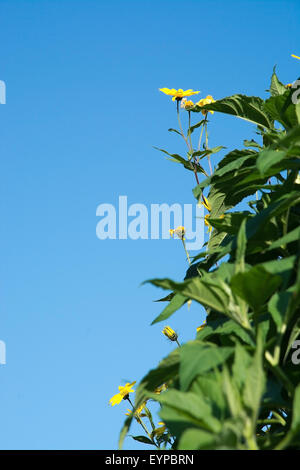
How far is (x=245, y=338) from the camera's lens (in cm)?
137

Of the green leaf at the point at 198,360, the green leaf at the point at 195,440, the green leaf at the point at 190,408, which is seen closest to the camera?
the green leaf at the point at 195,440

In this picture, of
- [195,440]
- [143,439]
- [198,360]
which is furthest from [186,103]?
[195,440]

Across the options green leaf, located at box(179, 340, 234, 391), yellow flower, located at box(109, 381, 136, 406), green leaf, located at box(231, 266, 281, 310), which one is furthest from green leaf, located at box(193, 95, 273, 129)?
yellow flower, located at box(109, 381, 136, 406)

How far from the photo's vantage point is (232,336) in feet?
4.71

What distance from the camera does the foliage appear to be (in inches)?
40.9

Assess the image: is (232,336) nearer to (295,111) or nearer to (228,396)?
(228,396)

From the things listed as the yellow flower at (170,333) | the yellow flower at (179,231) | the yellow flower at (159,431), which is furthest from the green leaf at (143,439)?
the yellow flower at (179,231)

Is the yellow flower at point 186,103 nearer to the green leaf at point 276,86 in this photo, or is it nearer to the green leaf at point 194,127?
the green leaf at point 194,127

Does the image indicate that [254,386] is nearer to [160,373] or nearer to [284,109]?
[160,373]

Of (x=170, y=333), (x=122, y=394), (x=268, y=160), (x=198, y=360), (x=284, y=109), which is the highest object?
(x=284, y=109)

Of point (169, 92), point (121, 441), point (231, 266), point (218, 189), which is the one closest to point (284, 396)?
point (231, 266)

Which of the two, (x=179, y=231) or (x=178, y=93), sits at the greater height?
(x=178, y=93)

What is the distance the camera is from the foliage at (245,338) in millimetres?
1039

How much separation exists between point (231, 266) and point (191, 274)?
0.69 metres
